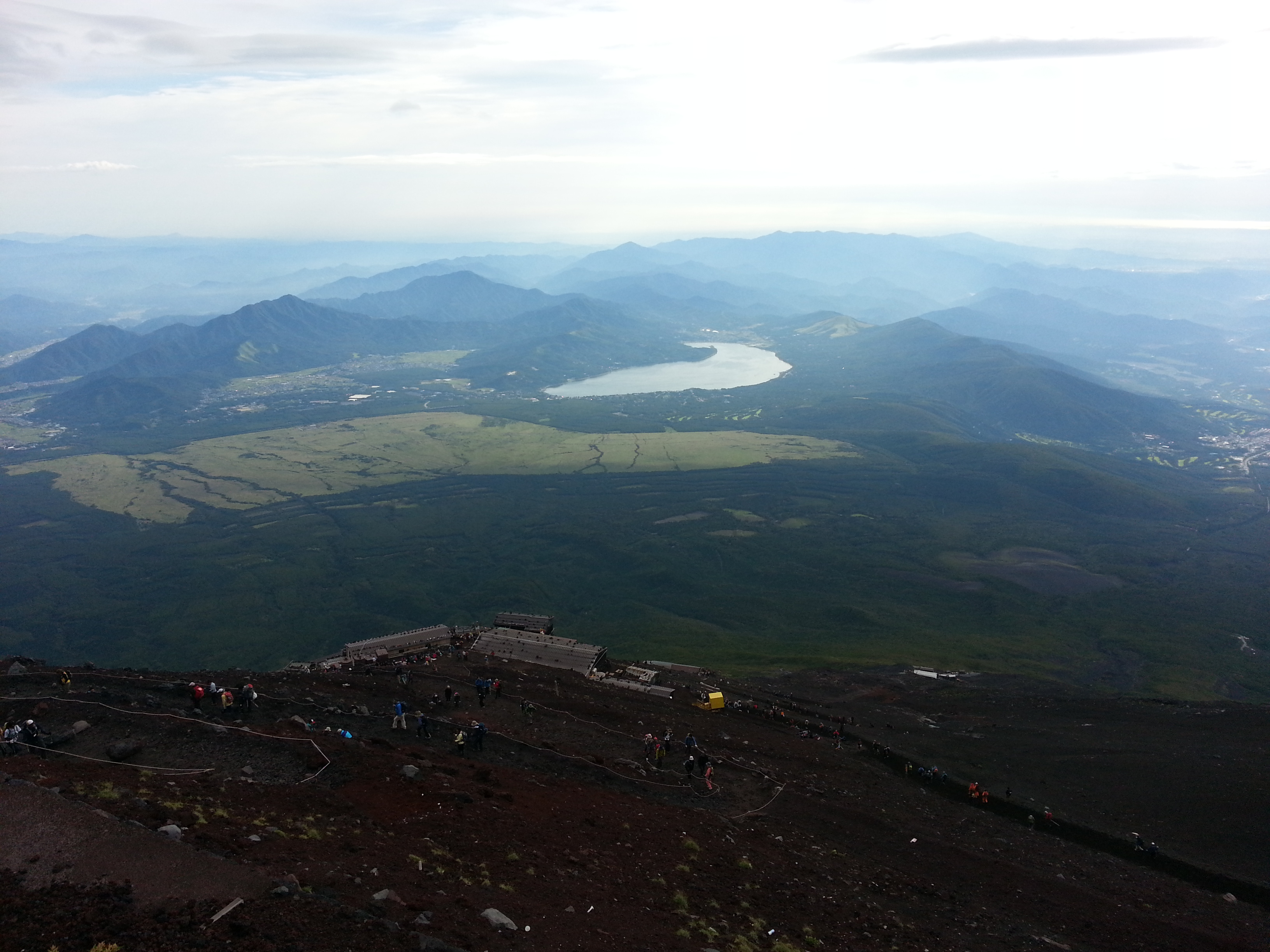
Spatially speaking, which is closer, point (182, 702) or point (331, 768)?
point (331, 768)

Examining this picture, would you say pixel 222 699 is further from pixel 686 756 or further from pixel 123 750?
pixel 686 756

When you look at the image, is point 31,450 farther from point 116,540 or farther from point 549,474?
point 549,474

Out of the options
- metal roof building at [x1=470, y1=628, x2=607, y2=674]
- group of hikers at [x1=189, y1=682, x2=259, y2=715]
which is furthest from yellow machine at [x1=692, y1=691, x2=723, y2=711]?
group of hikers at [x1=189, y1=682, x2=259, y2=715]

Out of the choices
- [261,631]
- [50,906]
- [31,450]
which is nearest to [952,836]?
[50,906]

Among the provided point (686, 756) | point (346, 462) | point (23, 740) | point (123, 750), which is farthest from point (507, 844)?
point (346, 462)

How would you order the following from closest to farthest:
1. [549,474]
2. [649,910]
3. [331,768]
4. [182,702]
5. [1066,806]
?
[649,910]
[331,768]
[182,702]
[1066,806]
[549,474]

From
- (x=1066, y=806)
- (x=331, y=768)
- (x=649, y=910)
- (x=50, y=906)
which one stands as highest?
(x=50, y=906)
